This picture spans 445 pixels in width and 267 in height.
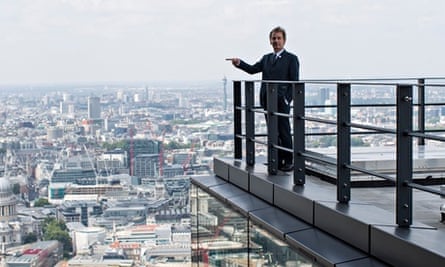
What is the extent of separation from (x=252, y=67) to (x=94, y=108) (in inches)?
556

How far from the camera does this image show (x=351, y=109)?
5.18 metres

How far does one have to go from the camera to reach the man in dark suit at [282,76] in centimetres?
680

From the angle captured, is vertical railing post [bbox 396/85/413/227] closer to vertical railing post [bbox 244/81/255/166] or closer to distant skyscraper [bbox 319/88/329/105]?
distant skyscraper [bbox 319/88/329/105]

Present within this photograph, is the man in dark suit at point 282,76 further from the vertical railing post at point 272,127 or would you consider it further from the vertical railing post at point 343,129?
the vertical railing post at point 343,129

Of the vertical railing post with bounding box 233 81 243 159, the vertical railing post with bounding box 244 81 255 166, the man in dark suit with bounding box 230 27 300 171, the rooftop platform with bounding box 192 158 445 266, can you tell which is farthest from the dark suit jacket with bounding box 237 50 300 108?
the rooftop platform with bounding box 192 158 445 266

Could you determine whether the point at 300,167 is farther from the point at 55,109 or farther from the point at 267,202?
the point at 55,109

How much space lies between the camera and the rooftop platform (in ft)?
13.5

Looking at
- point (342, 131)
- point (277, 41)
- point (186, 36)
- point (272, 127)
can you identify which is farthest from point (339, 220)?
point (186, 36)

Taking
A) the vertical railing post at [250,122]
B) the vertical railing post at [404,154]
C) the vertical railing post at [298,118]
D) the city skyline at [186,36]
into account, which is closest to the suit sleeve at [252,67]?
the vertical railing post at [250,122]

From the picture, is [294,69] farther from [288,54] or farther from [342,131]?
[342,131]

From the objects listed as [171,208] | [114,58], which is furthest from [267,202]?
[114,58]

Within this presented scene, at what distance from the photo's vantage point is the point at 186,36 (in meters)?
25.2

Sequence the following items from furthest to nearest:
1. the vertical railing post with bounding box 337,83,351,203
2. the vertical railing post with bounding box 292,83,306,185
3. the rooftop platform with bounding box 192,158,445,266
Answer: the vertical railing post with bounding box 292,83,306,185, the vertical railing post with bounding box 337,83,351,203, the rooftop platform with bounding box 192,158,445,266

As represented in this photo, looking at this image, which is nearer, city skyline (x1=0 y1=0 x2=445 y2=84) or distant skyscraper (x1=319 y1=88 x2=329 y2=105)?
distant skyscraper (x1=319 y1=88 x2=329 y2=105)
